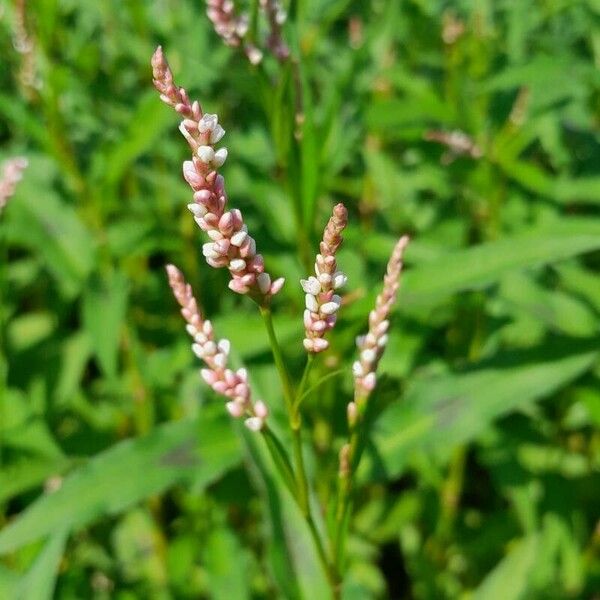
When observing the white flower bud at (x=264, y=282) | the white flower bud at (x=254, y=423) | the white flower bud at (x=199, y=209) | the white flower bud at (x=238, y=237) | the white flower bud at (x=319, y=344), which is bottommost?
the white flower bud at (x=254, y=423)

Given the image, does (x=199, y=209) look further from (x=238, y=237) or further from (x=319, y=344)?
(x=319, y=344)

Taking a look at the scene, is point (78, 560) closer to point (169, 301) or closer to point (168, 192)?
point (169, 301)

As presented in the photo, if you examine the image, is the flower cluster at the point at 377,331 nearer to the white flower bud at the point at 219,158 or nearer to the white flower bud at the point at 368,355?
the white flower bud at the point at 368,355

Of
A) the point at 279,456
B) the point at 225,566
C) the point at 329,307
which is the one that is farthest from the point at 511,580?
the point at 329,307

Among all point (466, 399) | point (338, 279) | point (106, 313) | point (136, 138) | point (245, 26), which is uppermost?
point (136, 138)

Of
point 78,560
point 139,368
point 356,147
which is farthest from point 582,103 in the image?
point 78,560

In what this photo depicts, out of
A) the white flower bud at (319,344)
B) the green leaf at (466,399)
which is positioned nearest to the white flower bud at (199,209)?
the white flower bud at (319,344)

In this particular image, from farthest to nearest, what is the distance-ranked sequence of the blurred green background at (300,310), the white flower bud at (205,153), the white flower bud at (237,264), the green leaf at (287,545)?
the blurred green background at (300,310) < the green leaf at (287,545) < the white flower bud at (237,264) < the white flower bud at (205,153)
